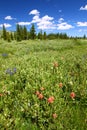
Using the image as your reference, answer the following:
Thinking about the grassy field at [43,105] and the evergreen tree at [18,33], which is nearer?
the grassy field at [43,105]

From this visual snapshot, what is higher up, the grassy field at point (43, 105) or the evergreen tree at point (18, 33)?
the evergreen tree at point (18, 33)

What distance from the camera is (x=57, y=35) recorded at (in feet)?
511

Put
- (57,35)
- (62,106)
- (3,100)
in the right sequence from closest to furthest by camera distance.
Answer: (62,106), (3,100), (57,35)

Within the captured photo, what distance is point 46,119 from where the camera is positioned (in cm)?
422

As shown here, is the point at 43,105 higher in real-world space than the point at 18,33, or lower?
lower

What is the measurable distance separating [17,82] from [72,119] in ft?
7.62

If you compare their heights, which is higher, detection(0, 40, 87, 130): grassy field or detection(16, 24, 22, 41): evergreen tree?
detection(16, 24, 22, 41): evergreen tree

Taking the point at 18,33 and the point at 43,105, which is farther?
the point at 18,33

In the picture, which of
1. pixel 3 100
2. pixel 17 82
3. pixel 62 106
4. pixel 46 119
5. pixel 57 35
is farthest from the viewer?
pixel 57 35

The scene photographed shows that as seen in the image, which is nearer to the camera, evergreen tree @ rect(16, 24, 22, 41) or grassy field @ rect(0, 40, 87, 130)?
grassy field @ rect(0, 40, 87, 130)

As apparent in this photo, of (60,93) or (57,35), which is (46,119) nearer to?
(60,93)

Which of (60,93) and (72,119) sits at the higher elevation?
(60,93)

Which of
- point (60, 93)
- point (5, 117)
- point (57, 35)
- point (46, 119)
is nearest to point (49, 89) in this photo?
point (60, 93)

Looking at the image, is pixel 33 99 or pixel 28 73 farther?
pixel 28 73
